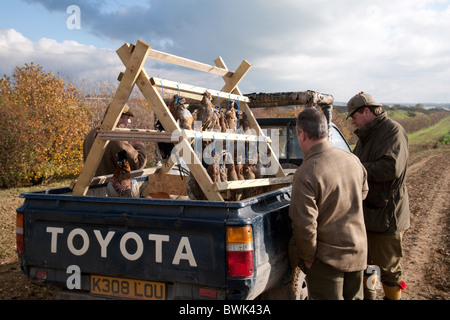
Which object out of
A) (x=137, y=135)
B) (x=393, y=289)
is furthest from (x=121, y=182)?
(x=393, y=289)

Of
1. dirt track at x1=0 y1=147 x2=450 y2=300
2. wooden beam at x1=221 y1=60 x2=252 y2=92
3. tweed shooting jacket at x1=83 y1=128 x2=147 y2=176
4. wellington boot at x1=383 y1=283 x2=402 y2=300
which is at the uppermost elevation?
wooden beam at x1=221 y1=60 x2=252 y2=92

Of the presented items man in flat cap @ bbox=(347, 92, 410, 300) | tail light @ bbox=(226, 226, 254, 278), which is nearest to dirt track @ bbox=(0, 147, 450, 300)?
man in flat cap @ bbox=(347, 92, 410, 300)

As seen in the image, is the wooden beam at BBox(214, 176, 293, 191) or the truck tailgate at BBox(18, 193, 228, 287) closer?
the truck tailgate at BBox(18, 193, 228, 287)

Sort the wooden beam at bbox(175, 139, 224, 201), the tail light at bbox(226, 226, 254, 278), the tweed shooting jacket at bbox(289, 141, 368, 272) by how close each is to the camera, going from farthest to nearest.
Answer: the wooden beam at bbox(175, 139, 224, 201) → the tweed shooting jacket at bbox(289, 141, 368, 272) → the tail light at bbox(226, 226, 254, 278)

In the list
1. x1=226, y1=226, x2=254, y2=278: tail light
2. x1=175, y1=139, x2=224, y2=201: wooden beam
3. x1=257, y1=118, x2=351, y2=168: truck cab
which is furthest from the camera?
x1=257, y1=118, x2=351, y2=168: truck cab

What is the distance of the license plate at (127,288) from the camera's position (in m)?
2.78

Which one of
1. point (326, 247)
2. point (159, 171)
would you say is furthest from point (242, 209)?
point (159, 171)

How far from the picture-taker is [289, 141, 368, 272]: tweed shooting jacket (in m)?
2.69

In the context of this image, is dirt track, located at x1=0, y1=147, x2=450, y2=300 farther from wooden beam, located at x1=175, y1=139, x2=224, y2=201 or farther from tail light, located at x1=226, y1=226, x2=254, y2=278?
tail light, located at x1=226, y1=226, x2=254, y2=278

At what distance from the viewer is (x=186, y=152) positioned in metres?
3.25

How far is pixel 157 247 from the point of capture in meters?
2.74

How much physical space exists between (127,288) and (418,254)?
16.4 feet

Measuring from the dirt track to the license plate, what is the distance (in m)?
2.06
